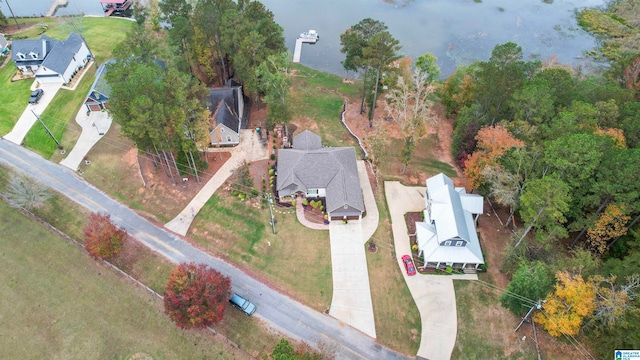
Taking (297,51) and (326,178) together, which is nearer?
(326,178)

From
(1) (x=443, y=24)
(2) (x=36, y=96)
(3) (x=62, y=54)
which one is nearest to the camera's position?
(2) (x=36, y=96)

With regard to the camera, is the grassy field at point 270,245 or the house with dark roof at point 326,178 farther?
the house with dark roof at point 326,178

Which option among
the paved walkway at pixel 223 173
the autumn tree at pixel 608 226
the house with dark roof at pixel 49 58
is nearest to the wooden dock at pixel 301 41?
the paved walkway at pixel 223 173

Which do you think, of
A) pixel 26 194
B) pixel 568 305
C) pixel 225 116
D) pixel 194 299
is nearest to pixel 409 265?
pixel 568 305

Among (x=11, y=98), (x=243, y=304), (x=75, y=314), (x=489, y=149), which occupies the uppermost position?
(x=489, y=149)

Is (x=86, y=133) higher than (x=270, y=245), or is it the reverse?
(x=86, y=133)

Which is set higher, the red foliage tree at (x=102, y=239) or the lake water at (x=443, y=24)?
the lake water at (x=443, y=24)

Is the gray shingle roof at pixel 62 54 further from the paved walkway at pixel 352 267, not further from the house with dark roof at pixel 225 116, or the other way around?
the paved walkway at pixel 352 267

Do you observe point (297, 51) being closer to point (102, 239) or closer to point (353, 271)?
point (353, 271)
